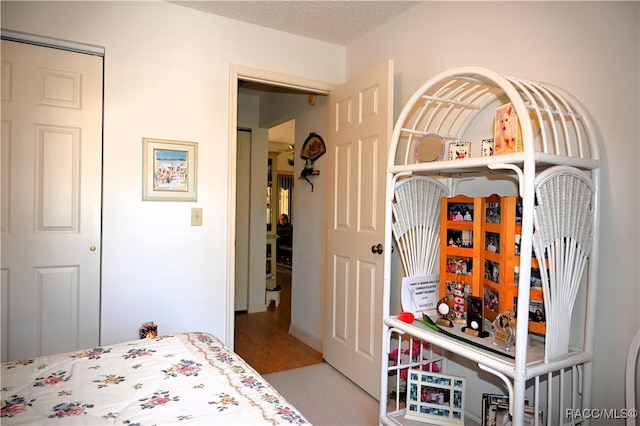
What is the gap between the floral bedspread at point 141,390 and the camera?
1.01 m

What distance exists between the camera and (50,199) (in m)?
2.26

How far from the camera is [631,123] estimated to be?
4.72 feet

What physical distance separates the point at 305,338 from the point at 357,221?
1529 millimetres

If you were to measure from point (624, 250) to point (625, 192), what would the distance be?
0.22m

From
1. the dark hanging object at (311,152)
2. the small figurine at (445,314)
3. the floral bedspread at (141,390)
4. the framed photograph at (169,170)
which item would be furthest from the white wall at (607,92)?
the framed photograph at (169,170)

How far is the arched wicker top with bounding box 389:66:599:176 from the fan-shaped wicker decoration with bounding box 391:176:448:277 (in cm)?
18

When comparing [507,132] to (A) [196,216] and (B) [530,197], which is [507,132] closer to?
(B) [530,197]

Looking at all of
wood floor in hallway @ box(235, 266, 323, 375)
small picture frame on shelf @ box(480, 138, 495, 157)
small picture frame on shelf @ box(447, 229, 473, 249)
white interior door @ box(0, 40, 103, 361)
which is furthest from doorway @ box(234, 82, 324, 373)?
small picture frame on shelf @ box(480, 138, 495, 157)

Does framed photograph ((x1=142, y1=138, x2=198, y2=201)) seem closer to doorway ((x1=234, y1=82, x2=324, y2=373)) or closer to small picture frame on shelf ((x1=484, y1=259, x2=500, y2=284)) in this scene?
doorway ((x1=234, y1=82, x2=324, y2=373))

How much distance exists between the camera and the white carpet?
7.50 ft

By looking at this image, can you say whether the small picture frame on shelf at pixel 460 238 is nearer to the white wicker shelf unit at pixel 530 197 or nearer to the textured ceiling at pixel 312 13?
the white wicker shelf unit at pixel 530 197

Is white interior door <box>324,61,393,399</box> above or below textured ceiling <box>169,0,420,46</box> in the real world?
below

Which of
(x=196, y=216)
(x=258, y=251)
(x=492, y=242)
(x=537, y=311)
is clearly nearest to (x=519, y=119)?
(x=492, y=242)

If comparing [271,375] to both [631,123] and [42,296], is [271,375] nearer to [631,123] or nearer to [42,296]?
[42,296]
